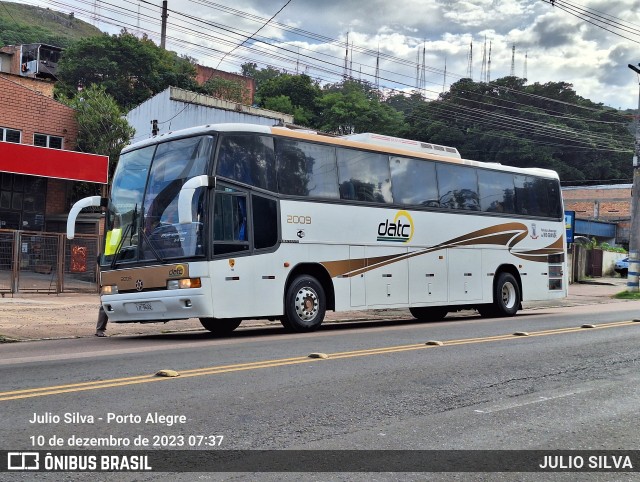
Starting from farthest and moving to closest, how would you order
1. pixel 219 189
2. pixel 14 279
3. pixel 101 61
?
pixel 101 61, pixel 14 279, pixel 219 189

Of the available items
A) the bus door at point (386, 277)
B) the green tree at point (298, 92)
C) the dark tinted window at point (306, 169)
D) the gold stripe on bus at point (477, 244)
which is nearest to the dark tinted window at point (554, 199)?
the gold stripe on bus at point (477, 244)

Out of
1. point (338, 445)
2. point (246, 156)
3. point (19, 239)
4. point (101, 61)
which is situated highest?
point (101, 61)

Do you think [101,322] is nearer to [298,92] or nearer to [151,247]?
[151,247]

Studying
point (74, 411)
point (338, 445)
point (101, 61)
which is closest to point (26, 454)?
point (74, 411)

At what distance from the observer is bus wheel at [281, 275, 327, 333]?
45.5ft

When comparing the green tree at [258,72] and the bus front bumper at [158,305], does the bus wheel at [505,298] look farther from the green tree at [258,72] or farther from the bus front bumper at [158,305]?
the green tree at [258,72]

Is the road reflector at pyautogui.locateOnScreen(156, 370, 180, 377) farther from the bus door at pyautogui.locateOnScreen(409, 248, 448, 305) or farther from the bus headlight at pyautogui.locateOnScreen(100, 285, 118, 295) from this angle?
the bus door at pyautogui.locateOnScreen(409, 248, 448, 305)

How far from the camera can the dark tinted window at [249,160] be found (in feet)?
42.3

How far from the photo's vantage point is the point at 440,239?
17484 mm

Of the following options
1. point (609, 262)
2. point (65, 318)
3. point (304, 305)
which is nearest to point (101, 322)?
point (65, 318)

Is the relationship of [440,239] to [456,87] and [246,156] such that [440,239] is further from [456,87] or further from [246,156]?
[456,87]

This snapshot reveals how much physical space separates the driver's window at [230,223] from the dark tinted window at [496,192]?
7938 mm

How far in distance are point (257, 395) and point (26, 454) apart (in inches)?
103

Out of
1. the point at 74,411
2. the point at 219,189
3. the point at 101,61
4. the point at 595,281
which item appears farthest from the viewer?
the point at 101,61
